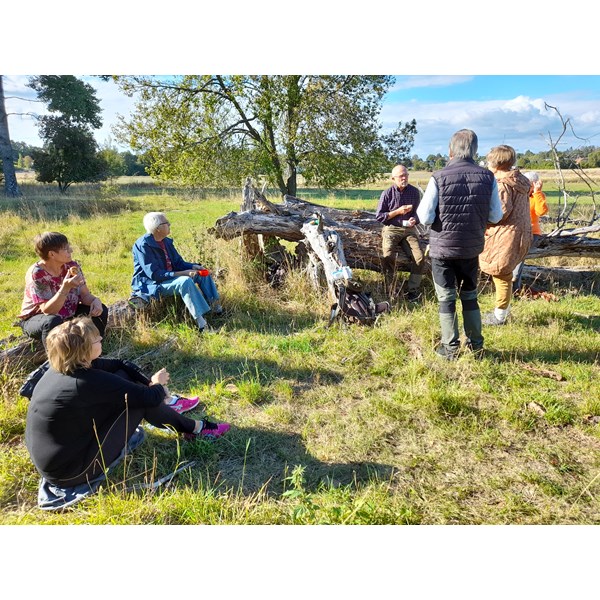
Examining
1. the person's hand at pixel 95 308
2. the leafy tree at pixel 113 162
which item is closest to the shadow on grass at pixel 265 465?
the person's hand at pixel 95 308

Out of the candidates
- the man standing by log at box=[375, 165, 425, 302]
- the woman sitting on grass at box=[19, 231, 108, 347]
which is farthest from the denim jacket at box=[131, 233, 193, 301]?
the man standing by log at box=[375, 165, 425, 302]

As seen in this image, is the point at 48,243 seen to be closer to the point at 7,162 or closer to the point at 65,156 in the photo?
the point at 7,162

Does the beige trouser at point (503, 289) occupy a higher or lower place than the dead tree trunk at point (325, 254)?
lower

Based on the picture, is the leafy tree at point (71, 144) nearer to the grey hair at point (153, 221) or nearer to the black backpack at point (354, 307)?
the grey hair at point (153, 221)

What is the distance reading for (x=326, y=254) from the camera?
19.1 ft

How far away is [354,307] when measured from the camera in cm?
532

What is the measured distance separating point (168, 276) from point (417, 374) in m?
3.32

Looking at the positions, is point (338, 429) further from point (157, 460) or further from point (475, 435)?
point (157, 460)

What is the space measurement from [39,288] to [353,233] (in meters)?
4.36

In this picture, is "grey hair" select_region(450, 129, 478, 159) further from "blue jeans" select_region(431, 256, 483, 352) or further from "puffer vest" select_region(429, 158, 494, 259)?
"blue jeans" select_region(431, 256, 483, 352)

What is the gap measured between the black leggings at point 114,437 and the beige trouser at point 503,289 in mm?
3897

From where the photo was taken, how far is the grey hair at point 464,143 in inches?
150

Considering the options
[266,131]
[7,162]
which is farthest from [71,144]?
[266,131]

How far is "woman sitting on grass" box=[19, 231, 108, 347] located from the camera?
12.6ft
